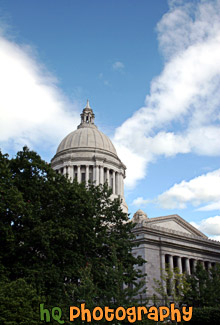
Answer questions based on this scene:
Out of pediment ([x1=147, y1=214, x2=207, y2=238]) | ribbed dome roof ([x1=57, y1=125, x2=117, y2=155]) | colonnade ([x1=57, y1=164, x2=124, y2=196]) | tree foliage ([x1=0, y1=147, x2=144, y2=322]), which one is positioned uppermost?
ribbed dome roof ([x1=57, y1=125, x2=117, y2=155])

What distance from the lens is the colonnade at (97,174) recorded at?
2623 inches

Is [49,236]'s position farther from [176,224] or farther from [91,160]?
[91,160]

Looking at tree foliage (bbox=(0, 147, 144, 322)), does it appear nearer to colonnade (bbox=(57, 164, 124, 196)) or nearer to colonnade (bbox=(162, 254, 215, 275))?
colonnade (bbox=(162, 254, 215, 275))

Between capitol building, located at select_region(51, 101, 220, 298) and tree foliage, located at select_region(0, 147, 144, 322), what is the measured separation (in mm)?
4480

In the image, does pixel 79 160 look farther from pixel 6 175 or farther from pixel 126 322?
pixel 126 322

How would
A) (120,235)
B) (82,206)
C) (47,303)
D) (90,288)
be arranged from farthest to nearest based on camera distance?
(120,235)
(82,206)
(47,303)
(90,288)

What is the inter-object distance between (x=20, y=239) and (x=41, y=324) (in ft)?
25.8

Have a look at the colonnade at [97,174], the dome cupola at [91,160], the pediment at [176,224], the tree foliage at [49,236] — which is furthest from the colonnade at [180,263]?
the colonnade at [97,174]

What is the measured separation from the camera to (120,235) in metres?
34.4

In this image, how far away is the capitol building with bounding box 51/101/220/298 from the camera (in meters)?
46.3

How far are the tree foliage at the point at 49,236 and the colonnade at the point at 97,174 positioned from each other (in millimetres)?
33153

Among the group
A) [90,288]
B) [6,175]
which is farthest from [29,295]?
[6,175]

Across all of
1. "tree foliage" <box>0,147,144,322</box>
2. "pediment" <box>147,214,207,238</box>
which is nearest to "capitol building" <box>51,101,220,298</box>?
"pediment" <box>147,214,207,238</box>

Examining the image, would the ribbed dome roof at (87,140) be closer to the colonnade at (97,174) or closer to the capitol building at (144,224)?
the capitol building at (144,224)
